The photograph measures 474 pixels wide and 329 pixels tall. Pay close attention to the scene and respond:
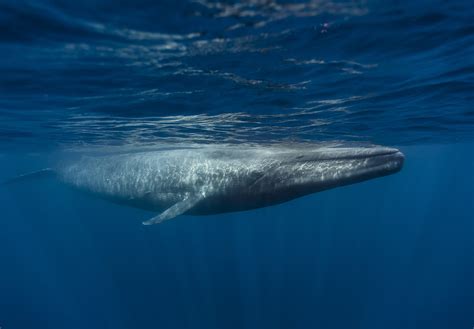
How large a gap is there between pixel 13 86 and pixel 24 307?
31.3 meters

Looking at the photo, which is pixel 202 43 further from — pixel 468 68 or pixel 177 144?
pixel 177 144

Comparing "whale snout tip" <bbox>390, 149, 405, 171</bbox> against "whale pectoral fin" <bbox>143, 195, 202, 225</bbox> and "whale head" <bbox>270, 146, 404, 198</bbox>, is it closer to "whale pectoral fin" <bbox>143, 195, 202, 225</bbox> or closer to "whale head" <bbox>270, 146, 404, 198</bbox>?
"whale head" <bbox>270, 146, 404, 198</bbox>

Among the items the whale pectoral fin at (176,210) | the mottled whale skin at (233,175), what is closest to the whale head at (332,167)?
the mottled whale skin at (233,175)

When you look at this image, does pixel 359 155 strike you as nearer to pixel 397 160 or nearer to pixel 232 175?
pixel 397 160

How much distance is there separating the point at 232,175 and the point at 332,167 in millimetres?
3193

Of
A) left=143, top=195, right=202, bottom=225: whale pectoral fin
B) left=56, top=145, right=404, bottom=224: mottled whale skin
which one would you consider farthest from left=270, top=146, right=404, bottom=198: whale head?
left=143, top=195, right=202, bottom=225: whale pectoral fin

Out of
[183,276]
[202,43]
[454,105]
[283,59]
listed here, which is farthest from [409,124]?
[183,276]

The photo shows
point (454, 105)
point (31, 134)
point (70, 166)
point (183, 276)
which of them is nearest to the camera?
point (454, 105)

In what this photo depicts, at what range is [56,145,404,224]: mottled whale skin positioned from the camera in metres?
9.03

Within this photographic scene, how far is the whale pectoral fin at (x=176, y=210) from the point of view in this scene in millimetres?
9875

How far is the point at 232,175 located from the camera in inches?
426

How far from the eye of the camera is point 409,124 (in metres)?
20.3

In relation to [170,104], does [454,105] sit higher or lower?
lower

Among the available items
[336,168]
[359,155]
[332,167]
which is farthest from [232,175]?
[359,155]
